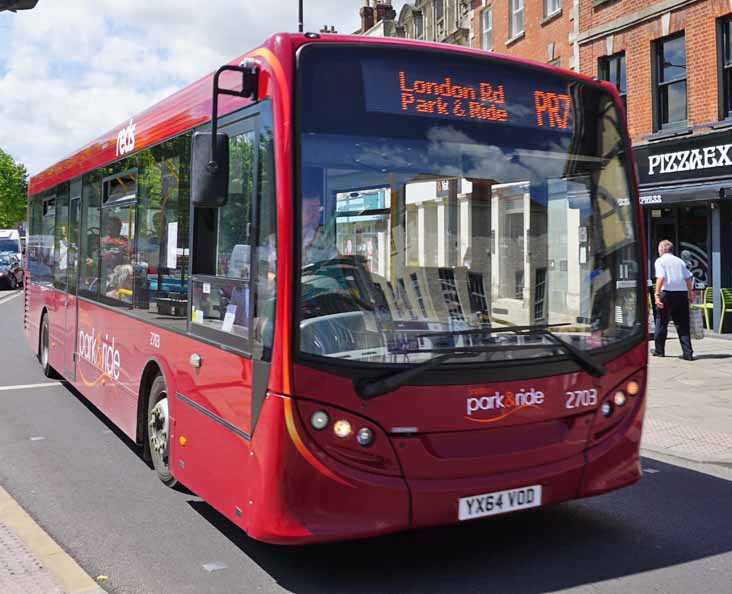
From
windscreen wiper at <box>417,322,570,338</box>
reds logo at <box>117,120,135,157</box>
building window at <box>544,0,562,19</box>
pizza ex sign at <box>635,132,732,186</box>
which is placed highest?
building window at <box>544,0,562,19</box>

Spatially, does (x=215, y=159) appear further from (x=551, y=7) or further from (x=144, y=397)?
(x=551, y=7)

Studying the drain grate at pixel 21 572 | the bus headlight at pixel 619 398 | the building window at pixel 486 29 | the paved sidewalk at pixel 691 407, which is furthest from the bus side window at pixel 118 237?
the building window at pixel 486 29

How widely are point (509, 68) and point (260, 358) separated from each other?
84.2 inches

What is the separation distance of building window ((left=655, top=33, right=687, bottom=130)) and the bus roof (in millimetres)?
13468

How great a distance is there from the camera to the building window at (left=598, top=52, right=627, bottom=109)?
20328 millimetres

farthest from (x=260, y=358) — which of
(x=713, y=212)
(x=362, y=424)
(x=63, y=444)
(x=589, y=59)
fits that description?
(x=589, y=59)

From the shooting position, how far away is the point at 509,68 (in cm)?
489

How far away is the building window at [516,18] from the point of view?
82.0 feet

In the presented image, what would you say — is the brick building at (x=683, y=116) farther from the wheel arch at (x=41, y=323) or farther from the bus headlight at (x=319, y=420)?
the bus headlight at (x=319, y=420)

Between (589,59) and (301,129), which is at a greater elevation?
(589,59)

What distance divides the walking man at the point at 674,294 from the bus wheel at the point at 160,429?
31.2 feet

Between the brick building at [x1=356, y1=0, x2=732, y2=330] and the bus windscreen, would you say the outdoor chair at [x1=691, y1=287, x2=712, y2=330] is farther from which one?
the bus windscreen

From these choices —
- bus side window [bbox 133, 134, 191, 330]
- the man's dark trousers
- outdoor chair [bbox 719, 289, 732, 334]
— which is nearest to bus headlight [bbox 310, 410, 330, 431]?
bus side window [bbox 133, 134, 191, 330]

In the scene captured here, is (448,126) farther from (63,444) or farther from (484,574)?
(63,444)
